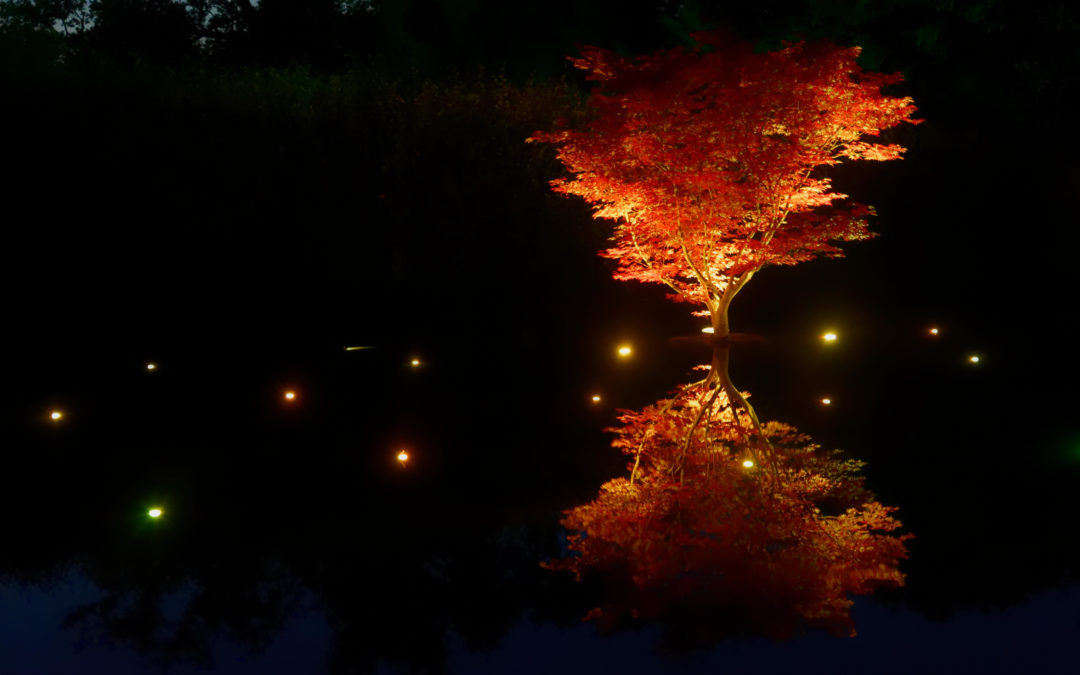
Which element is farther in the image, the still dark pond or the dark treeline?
the dark treeline

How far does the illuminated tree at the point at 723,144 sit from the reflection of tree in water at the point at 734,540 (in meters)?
1.99

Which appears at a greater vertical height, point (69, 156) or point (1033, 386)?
point (69, 156)

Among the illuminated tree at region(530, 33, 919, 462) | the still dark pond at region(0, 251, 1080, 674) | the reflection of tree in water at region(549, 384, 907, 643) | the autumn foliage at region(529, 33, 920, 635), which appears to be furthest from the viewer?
the illuminated tree at region(530, 33, 919, 462)

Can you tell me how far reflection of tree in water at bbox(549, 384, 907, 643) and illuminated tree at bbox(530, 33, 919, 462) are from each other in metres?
1.99

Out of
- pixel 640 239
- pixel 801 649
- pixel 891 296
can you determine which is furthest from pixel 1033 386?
pixel 891 296

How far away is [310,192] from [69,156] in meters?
2.81

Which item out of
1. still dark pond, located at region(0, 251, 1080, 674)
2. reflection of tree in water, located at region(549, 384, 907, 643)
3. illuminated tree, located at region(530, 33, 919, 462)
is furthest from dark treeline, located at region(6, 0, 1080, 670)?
illuminated tree, located at region(530, 33, 919, 462)

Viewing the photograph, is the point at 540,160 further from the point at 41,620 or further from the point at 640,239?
the point at 41,620

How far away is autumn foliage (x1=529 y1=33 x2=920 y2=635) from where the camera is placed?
388 centimetres

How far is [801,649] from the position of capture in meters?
3.39

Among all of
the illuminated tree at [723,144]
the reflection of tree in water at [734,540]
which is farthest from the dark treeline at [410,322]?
the illuminated tree at [723,144]

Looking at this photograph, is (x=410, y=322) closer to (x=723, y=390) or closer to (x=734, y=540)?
(x=723, y=390)

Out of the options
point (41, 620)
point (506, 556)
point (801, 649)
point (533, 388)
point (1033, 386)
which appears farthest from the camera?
point (533, 388)

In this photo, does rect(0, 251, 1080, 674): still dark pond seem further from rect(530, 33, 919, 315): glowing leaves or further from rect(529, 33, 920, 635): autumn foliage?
rect(530, 33, 919, 315): glowing leaves
